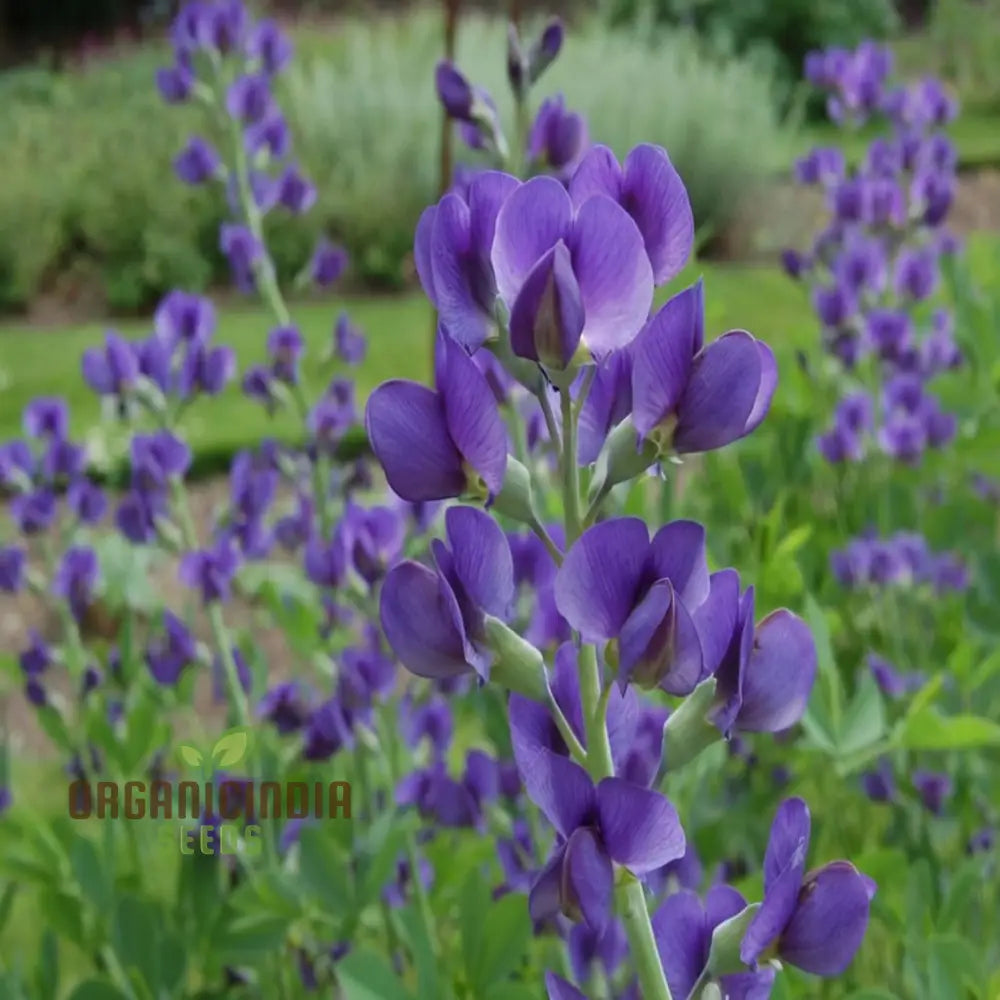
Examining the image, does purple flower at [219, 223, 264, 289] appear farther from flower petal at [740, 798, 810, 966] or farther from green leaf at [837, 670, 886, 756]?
flower petal at [740, 798, 810, 966]

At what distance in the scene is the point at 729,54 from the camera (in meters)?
9.63

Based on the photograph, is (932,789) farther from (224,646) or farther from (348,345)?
(348,345)

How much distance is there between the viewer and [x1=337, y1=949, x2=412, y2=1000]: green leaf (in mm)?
879

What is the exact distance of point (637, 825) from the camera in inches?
23.0

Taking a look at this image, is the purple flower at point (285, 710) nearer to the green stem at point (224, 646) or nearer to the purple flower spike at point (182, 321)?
the green stem at point (224, 646)

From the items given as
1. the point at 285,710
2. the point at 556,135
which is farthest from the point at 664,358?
the point at 285,710

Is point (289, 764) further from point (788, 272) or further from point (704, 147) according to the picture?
point (704, 147)

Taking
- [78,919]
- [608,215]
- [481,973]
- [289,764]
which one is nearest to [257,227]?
[289,764]

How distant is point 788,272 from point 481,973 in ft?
4.86

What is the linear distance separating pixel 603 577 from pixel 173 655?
102 cm

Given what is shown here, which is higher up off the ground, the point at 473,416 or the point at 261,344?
the point at 473,416

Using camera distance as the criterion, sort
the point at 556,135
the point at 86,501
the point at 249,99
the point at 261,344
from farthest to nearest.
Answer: the point at 261,344
the point at 249,99
the point at 86,501
the point at 556,135

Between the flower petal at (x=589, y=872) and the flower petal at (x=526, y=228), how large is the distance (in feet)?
0.74

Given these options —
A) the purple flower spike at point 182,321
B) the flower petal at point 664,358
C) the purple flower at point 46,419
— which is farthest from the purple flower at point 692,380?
the purple flower at point 46,419
